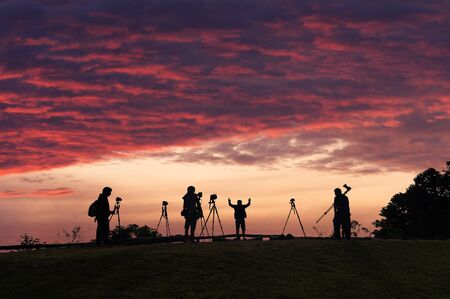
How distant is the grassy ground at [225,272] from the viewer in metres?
20.1

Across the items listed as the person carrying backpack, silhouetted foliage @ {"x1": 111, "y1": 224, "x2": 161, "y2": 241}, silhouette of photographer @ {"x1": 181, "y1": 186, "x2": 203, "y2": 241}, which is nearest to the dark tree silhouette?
silhouetted foliage @ {"x1": 111, "y1": 224, "x2": 161, "y2": 241}

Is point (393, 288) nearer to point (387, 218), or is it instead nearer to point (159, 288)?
point (159, 288)

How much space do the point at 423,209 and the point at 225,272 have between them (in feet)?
155

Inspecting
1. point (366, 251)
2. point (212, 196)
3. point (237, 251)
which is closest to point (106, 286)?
point (237, 251)

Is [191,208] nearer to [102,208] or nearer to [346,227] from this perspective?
[102,208]

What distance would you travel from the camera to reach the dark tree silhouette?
6334 centimetres

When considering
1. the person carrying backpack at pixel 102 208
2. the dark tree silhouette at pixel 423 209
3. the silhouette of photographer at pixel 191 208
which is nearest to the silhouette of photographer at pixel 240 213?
the silhouette of photographer at pixel 191 208

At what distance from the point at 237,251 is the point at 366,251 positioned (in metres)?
6.80

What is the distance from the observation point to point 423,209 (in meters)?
64.6

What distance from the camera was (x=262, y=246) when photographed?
28.8 m

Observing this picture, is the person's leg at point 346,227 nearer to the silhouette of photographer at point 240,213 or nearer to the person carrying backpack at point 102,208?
the silhouette of photographer at point 240,213

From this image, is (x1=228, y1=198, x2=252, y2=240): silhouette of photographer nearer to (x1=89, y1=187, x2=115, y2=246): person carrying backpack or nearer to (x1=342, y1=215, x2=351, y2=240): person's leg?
(x1=342, y1=215, x2=351, y2=240): person's leg

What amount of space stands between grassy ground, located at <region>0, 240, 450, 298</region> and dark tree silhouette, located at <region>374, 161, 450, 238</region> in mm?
35958

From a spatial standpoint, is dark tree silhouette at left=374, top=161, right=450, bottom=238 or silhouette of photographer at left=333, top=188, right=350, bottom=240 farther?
dark tree silhouette at left=374, top=161, right=450, bottom=238
